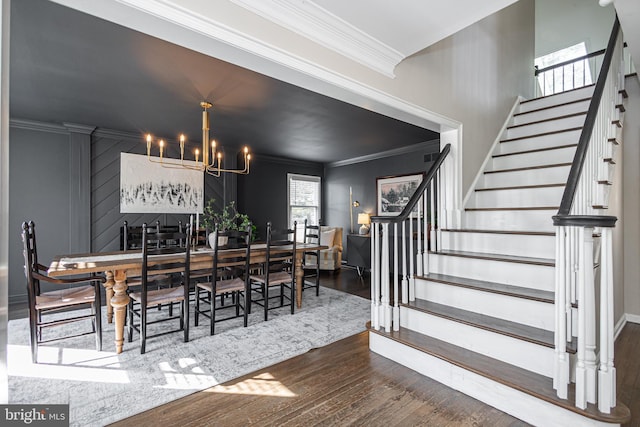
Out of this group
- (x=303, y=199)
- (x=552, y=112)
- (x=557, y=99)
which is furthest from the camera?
(x=303, y=199)

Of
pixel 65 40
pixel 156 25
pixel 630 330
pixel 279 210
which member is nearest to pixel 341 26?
pixel 156 25

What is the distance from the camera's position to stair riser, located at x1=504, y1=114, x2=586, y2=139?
356cm

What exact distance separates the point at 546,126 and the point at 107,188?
6241 millimetres

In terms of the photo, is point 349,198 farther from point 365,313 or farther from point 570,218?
point 570,218

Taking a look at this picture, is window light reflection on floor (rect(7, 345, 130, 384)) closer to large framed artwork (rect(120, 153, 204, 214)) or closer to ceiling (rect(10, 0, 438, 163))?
ceiling (rect(10, 0, 438, 163))

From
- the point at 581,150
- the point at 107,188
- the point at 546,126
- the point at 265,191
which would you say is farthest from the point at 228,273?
the point at 546,126

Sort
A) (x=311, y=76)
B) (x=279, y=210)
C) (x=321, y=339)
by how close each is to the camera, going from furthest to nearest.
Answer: (x=279, y=210)
(x=321, y=339)
(x=311, y=76)

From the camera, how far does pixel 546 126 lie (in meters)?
3.76

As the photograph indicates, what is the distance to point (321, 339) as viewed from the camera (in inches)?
115

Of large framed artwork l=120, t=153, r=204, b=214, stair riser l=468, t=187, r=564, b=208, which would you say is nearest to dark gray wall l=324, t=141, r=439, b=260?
stair riser l=468, t=187, r=564, b=208

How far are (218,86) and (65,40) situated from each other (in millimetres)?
1192

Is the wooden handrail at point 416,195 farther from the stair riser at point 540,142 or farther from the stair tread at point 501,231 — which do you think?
the stair riser at point 540,142

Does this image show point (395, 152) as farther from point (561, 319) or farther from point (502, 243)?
point (561, 319)

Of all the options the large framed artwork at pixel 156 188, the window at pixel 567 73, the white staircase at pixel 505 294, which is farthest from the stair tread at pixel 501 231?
the large framed artwork at pixel 156 188
